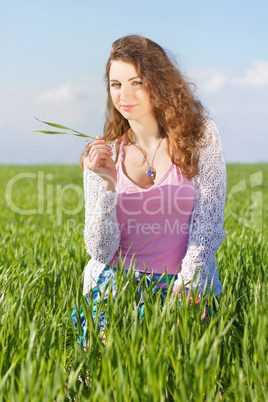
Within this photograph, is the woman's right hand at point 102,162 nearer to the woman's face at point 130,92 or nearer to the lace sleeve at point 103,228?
the lace sleeve at point 103,228

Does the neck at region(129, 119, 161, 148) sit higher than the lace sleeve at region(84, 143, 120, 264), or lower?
higher

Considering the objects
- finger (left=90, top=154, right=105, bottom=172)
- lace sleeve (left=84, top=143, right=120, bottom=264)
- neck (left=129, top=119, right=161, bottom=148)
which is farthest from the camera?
neck (left=129, top=119, right=161, bottom=148)

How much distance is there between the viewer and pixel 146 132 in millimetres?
2463

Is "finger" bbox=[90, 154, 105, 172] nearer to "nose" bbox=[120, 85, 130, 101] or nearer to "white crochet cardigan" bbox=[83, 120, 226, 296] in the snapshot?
"white crochet cardigan" bbox=[83, 120, 226, 296]

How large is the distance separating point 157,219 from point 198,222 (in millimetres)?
185

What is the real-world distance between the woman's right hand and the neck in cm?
27

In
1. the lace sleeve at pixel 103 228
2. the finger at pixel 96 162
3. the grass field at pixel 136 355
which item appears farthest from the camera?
the lace sleeve at pixel 103 228

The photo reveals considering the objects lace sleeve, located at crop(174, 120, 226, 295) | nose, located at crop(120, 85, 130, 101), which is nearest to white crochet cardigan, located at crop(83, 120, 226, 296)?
lace sleeve, located at crop(174, 120, 226, 295)

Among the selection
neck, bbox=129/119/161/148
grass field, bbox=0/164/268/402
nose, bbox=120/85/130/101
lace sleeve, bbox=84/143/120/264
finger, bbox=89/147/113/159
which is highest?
nose, bbox=120/85/130/101

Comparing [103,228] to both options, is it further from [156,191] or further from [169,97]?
[169,97]

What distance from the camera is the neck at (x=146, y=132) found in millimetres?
2445

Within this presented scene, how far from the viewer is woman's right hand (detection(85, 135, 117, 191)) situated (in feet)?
7.09

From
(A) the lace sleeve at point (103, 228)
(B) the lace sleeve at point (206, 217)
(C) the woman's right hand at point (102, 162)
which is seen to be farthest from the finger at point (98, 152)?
(B) the lace sleeve at point (206, 217)

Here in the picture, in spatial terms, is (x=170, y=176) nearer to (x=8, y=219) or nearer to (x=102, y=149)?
(x=102, y=149)
